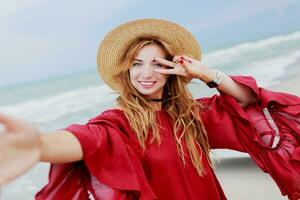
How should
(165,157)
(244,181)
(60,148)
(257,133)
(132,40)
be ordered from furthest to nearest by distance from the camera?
(244,181), (257,133), (132,40), (165,157), (60,148)

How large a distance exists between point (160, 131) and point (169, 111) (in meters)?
0.16

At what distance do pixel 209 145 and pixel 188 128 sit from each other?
0.61ft

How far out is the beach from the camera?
3.86 meters

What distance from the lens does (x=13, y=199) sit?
5.02m

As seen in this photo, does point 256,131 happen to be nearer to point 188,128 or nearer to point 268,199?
point 188,128

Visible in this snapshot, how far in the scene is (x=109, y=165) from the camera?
1.89m

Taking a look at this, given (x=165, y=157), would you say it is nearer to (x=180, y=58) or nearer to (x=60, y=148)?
(x=180, y=58)

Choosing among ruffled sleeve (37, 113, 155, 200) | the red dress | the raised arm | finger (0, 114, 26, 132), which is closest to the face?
the red dress

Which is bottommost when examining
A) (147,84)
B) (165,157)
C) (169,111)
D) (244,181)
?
(244,181)

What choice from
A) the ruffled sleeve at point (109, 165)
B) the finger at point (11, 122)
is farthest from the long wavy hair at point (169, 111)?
the finger at point (11, 122)

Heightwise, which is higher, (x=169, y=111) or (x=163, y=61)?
(x=163, y=61)

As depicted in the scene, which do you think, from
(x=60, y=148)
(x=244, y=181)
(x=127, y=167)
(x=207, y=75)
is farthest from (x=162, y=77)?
(x=244, y=181)

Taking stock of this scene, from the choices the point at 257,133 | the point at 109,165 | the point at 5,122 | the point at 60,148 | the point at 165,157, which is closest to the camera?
the point at 5,122

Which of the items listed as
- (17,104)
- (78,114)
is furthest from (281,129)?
(17,104)
